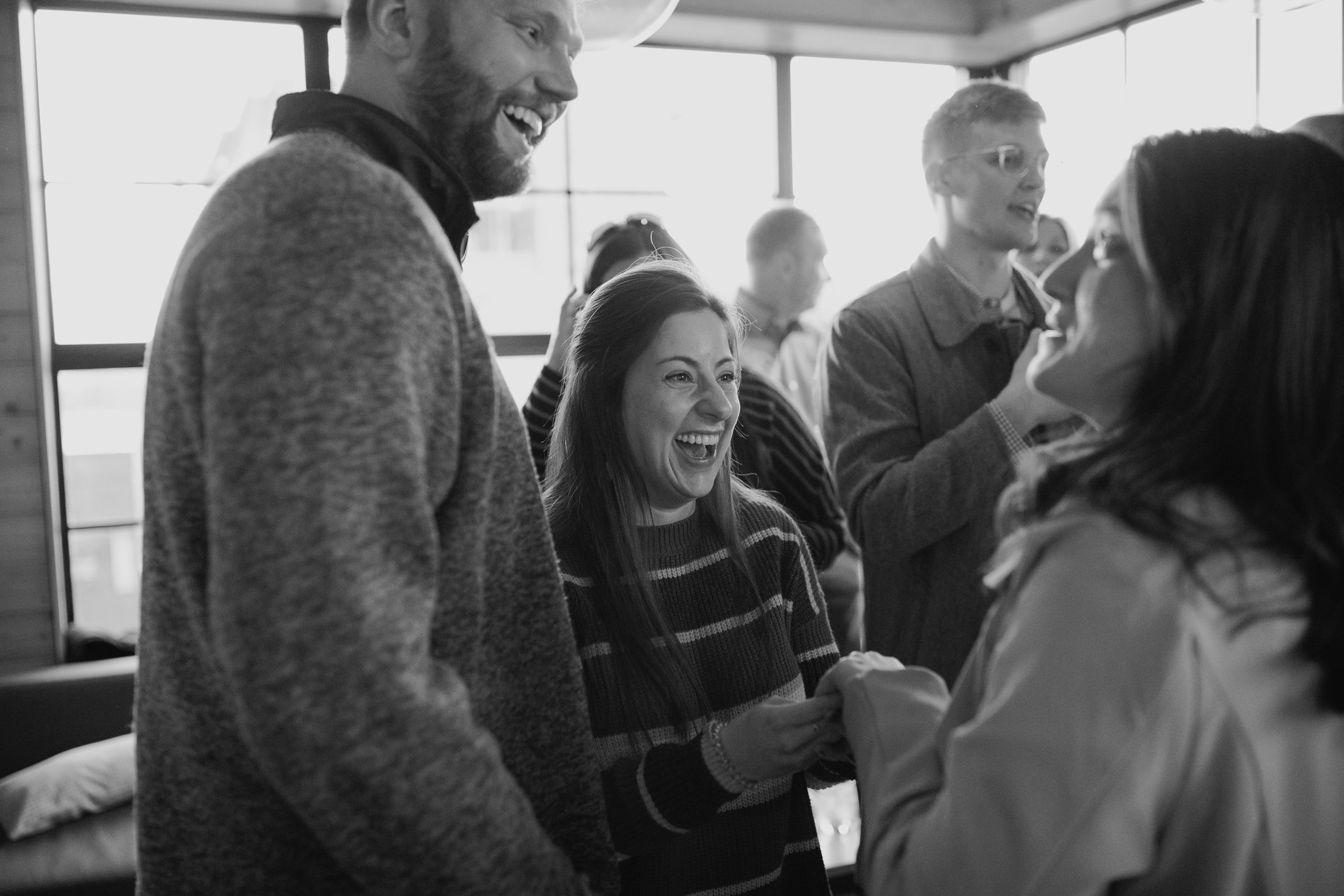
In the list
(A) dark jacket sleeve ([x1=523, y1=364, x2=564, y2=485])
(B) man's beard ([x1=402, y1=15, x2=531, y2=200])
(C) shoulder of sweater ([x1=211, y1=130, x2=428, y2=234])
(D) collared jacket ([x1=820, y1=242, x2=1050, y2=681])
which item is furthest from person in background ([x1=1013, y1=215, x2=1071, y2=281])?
(C) shoulder of sweater ([x1=211, y1=130, x2=428, y2=234])

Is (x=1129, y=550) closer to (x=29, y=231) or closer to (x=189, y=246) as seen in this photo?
(x=189, y=246)

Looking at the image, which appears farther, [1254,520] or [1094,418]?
[1094,418]

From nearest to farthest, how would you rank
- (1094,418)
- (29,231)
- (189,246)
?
(189,246)
(1094,418)
(29,231)

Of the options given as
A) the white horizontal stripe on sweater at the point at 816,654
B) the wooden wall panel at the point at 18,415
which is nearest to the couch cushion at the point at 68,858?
the wooden wall panel at the point at 18,415

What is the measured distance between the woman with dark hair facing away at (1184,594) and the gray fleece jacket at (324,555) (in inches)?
13.9

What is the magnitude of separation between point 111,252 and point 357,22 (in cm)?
336

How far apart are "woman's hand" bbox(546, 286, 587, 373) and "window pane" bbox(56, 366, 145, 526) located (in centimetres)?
213

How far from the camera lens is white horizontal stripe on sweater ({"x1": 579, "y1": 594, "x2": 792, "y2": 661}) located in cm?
138

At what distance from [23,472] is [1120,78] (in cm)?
428

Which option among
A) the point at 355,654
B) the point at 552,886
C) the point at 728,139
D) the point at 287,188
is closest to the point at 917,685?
the point at 552,886

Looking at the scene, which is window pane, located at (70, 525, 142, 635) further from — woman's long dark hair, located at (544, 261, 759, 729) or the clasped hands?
the clasped hands

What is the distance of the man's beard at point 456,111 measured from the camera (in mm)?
1017

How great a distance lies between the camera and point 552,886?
837mm

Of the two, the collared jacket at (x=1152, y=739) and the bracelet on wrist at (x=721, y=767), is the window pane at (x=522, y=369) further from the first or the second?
the collared jacket at (x=1152, y=739)
